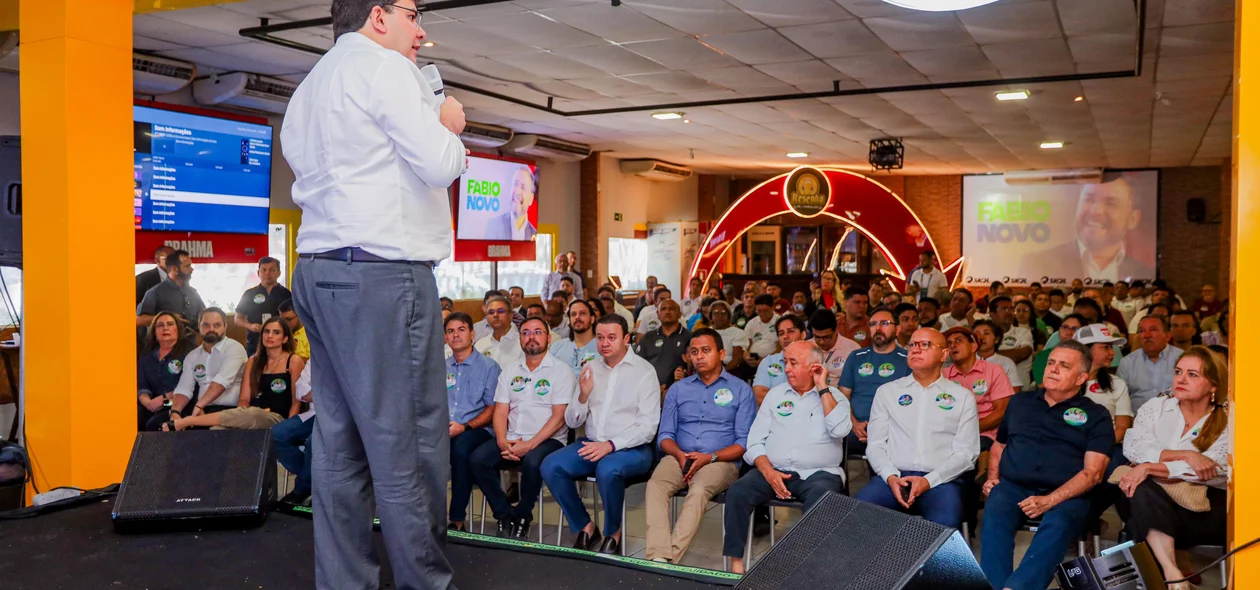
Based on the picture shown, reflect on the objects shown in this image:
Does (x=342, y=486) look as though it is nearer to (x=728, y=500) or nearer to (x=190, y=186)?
(x=728, y=500)

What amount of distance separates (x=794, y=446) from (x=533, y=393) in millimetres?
1459

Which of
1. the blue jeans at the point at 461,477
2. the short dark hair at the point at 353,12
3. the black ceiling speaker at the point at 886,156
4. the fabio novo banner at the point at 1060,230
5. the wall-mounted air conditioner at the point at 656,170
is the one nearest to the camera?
the short dark hair at the point at 353,12

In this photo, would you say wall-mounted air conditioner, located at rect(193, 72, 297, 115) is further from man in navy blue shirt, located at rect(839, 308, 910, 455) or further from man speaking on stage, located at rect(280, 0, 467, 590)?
man speaking on stage, located at rect(280, 0, 467, 590)

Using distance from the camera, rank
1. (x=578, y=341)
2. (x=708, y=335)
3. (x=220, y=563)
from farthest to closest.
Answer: (x=578, y=341), (x=708, y=335), (x=220, y=563)

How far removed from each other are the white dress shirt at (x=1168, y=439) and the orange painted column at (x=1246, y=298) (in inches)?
54.2

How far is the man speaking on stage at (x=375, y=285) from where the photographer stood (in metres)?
2.00

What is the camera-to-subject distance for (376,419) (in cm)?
202

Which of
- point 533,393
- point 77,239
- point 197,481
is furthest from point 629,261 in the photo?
point 197,481

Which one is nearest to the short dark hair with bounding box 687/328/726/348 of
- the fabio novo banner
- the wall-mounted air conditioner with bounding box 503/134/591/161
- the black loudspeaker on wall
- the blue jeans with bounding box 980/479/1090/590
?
the blue jeans with bounding box 980/479/1090/590

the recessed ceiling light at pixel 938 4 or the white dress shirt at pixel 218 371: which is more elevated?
the recessed ceiling light at pixel 938 4

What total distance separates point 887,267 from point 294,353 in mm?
13608

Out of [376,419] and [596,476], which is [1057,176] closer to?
[596,476]

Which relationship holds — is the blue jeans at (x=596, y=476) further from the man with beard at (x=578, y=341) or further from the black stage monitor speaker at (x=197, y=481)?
the man with beard at (x=578, y=341)

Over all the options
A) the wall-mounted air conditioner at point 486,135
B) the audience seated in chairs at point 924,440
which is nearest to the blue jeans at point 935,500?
the audience seated in chairs at point 924,440
